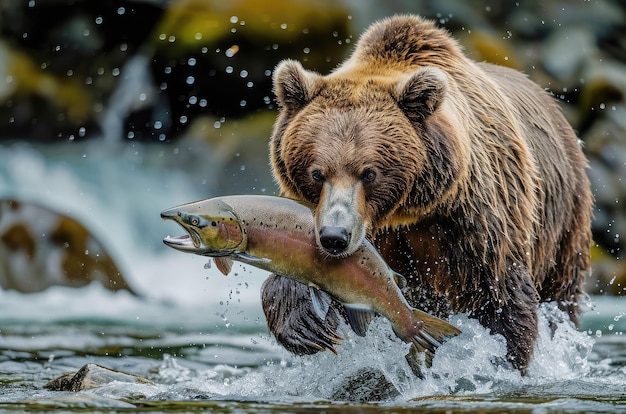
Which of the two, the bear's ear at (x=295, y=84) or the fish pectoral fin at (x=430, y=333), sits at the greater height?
the bear's ear at (x=295, y=84)

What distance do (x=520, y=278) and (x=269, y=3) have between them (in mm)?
9158

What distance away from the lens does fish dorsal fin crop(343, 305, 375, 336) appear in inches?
207

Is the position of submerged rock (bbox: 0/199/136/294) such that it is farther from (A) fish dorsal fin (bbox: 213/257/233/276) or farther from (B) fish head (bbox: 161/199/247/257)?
(B) fish head (bbox: 161/199/247/257)

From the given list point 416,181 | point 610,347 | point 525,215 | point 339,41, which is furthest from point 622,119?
point 416,181

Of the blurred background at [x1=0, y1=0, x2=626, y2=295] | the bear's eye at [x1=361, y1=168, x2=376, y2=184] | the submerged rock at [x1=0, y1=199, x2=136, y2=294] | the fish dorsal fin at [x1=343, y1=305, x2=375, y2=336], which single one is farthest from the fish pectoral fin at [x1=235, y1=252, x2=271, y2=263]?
the blurred background at [x1=0, y1=0, x2=626, y2=295]

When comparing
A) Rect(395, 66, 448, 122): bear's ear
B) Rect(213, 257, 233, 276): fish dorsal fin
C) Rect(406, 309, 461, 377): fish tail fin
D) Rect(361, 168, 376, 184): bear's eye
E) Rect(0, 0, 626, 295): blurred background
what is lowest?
Rect(406, 309, 461, 377): fish tail fin

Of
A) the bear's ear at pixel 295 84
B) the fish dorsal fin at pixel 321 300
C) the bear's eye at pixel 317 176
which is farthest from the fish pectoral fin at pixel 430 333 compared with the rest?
the bear's ear at pixel 295 84

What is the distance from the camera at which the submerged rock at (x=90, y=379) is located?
243 inches

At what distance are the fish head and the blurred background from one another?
8196 mm

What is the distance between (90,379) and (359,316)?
1.88 m

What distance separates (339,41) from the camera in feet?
47.5

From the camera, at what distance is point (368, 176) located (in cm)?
550

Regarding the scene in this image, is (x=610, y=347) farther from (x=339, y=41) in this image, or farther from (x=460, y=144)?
(x=339, y=41)

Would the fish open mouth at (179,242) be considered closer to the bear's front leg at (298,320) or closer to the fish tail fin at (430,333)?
the fish tail fin at (430,333)
